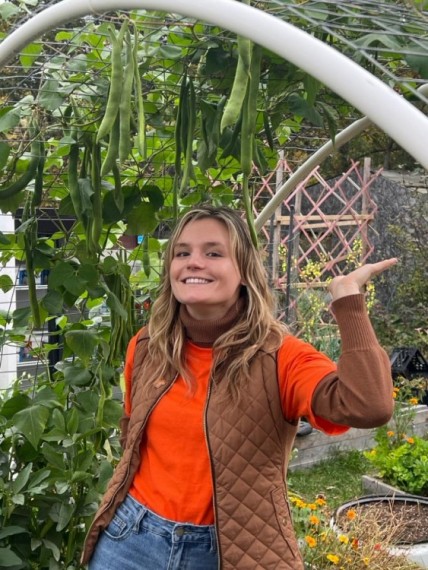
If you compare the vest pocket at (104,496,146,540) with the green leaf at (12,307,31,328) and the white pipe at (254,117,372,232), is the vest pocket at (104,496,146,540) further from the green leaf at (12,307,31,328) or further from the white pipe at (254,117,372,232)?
the white pipe at (254,117,372,232)

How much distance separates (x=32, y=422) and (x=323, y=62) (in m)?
1.37

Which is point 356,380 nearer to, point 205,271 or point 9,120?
point 205,271

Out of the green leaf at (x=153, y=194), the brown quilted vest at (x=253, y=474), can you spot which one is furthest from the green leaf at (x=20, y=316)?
the brown quilted vest at (x=253, y=474)

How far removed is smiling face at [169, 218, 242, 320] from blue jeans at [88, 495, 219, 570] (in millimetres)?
402

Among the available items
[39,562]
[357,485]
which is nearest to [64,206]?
[39,562]

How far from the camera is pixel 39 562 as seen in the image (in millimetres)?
2215

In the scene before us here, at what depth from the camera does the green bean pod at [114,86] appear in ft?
4.96

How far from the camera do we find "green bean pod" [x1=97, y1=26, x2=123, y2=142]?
59.6 inches

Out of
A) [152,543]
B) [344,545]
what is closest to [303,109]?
[152,543]

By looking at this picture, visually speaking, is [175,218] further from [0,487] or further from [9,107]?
[0,487]

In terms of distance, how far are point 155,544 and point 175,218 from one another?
3.26ft

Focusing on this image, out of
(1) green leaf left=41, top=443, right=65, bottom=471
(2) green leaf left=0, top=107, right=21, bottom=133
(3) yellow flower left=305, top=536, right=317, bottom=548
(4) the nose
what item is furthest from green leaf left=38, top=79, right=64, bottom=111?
(3) yellow flower left=305, top=536, right=317, bottom=548

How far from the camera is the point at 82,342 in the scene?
2252 millimetres

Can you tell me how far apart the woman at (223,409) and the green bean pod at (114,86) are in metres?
0.27
